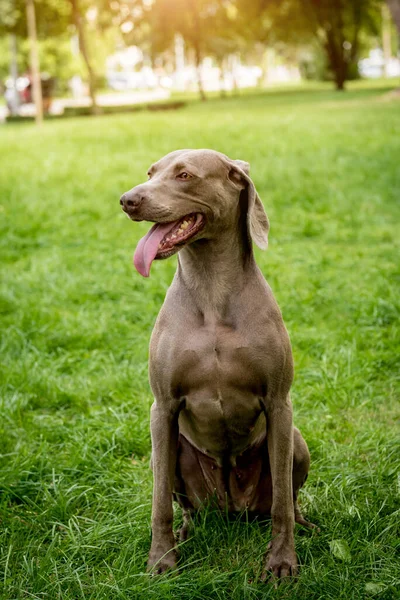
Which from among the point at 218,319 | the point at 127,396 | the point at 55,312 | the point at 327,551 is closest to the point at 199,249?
the point at 218,319

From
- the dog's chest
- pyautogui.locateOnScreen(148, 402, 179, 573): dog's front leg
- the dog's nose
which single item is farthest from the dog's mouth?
pyautogui.locateOnScreen(148, 402, 179, 573): dog's front leg

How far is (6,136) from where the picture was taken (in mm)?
17406

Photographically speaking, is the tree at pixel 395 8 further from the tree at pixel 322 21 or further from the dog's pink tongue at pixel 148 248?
the dog's pink tongue at pixel 148 248

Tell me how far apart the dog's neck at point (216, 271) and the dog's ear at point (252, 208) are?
68 mm

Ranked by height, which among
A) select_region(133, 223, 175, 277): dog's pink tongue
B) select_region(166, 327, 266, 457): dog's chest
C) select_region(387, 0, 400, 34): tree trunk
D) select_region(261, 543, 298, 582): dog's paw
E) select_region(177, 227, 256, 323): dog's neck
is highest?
select_region(387, 0, 400, 34): tree trunk

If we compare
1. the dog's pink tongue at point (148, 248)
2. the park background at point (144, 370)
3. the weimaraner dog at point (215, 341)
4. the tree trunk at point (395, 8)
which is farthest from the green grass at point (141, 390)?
the tree trunk at point (395, 8)

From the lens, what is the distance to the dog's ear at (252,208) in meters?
2.73

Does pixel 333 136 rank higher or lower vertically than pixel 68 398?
higher

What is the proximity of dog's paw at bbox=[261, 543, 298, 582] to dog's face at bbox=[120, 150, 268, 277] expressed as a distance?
111 centimetres

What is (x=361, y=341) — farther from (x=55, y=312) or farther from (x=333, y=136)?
(x=333, y=136)

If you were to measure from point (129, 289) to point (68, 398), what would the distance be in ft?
6.36

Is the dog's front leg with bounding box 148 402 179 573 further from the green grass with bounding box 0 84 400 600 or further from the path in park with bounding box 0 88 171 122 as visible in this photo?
the path in park with bounding box 0 88 171 122

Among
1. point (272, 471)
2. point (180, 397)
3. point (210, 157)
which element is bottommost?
point (272, 471)

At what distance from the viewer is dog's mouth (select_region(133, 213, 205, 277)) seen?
2.51 metres
